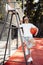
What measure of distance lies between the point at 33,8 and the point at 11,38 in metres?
7.81

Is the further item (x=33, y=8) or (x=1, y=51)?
(x=33, y=8)

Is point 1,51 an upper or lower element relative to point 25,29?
lower

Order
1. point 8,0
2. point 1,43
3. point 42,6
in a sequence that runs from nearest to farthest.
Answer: point 1,43 < point 8,0 < point 42,6

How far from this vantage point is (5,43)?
218 inches

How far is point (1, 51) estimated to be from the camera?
5.50 metres

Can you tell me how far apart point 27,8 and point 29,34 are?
27.9 ft

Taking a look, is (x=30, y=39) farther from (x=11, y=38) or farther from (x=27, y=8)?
(x=27, y=8)

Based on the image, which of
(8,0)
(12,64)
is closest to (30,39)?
(12,64)

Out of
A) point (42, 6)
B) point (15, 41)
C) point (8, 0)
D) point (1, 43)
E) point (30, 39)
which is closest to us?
point (30, 39)

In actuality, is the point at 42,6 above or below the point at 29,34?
below

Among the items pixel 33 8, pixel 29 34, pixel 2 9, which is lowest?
pixel 33 8

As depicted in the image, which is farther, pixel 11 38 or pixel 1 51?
pixel 11 38

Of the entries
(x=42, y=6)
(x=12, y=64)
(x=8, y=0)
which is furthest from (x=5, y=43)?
(x=42, y=6)

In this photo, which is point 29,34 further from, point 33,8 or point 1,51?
point 33,8
